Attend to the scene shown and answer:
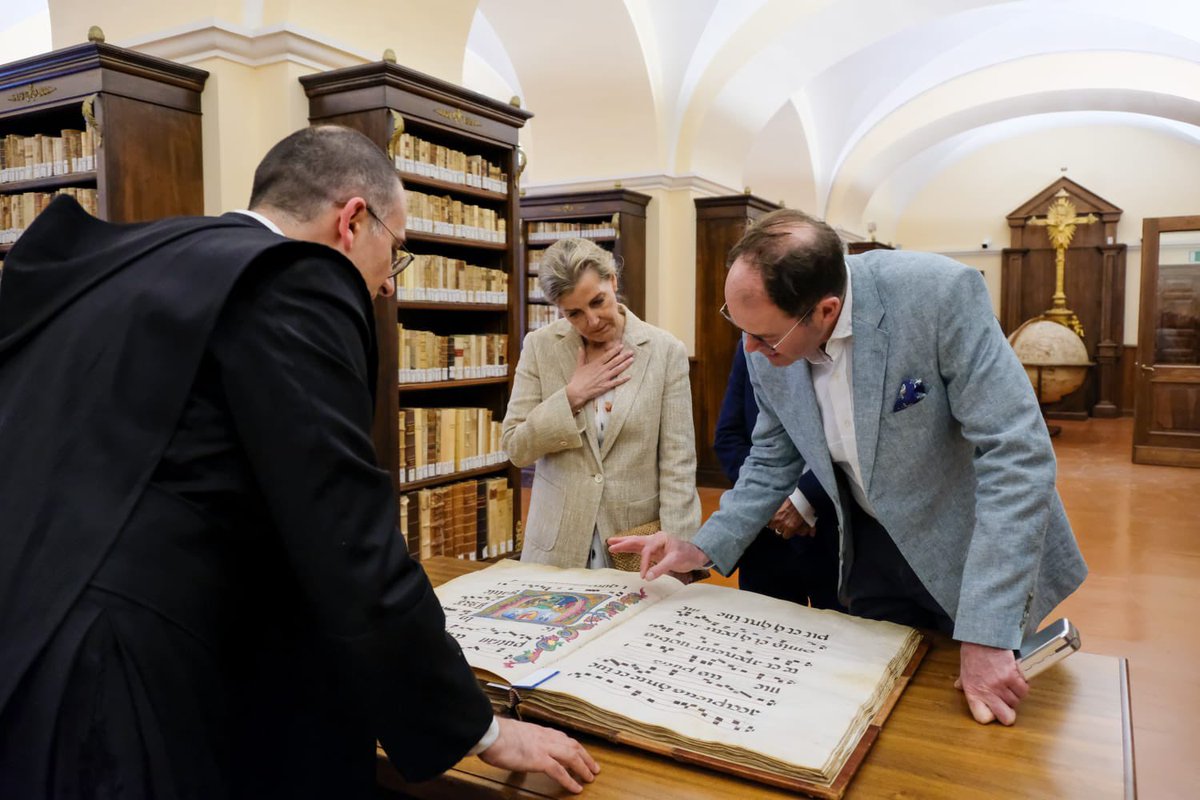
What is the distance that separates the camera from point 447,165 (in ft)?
16.3

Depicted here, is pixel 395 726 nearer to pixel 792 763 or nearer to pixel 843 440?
pixel 792 763

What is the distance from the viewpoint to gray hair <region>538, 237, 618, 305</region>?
256cm

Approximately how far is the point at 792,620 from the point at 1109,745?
54cm

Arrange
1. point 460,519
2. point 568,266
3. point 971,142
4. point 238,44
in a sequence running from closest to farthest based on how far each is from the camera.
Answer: point 568,266, point 238,44, point 460,519, point 971,142

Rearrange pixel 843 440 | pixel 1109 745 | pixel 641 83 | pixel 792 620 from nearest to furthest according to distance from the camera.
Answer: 1. pixel 1109 745
2. pixel 792 620
3. pixel 843 440
4. pixel 641 83

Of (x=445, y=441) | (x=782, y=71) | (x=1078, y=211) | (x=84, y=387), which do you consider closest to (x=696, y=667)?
(x=84, y=387)

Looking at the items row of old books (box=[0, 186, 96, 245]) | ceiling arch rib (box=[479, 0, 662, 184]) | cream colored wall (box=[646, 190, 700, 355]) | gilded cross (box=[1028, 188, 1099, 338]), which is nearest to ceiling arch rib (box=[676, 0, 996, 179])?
cream colored wall (box=[646, 190, 700, 355])

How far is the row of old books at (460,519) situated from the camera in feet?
16.2

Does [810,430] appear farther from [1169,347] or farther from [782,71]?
[1169,347]

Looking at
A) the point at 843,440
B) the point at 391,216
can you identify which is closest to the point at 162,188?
the point at 391,216

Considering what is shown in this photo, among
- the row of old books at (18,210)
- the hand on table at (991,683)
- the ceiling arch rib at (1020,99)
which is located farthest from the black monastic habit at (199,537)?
the ceiling arch rib at (1020,99)

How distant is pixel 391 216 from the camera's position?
5.02 feet

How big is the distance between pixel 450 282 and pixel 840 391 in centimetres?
354

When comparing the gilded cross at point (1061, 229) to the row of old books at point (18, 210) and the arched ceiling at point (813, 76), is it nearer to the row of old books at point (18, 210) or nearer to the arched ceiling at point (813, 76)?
the arched ceiling at point (813, 76)
